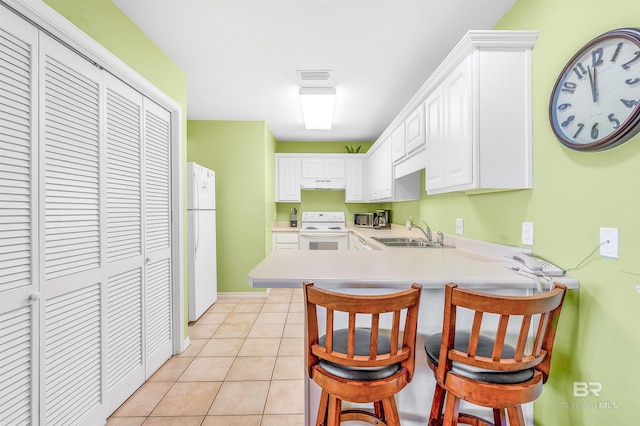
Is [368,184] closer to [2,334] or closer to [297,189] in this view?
[297,189]

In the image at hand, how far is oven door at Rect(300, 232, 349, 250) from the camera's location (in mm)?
4410

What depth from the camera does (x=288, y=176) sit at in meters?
4.84

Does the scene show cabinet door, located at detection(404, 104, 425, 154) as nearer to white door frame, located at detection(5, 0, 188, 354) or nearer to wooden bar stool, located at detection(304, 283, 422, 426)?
wooden bar stool, located at detection(304, 283, 422, 426)

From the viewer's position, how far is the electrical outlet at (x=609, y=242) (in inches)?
A: 42.5

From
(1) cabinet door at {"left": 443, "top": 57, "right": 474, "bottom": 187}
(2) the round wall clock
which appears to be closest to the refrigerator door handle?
(1) cabinet door at {"left": 443, "top": 57, "right": 474, "bottom": 187}

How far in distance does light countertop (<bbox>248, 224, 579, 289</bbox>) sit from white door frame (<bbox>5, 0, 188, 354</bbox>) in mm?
1119

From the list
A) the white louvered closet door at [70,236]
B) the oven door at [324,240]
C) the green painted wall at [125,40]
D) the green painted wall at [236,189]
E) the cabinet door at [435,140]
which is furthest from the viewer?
the oven door at [324,240]

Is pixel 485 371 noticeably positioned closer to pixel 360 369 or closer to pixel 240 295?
pixel 360 369

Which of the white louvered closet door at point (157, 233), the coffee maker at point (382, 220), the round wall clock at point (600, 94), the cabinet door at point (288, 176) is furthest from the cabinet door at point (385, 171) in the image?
the white louvered closet door at point (157, 233)

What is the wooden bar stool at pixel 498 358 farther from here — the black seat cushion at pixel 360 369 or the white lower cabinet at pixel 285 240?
the white lower cabinet at pixel 285 240

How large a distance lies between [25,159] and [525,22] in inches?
104

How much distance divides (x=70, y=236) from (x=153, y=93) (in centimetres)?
120

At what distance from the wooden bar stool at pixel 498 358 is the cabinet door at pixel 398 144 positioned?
195 centimetres

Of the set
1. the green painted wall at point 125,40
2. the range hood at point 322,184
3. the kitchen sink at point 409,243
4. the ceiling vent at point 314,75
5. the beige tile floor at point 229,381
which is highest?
the ceiling vent at point 314,75
